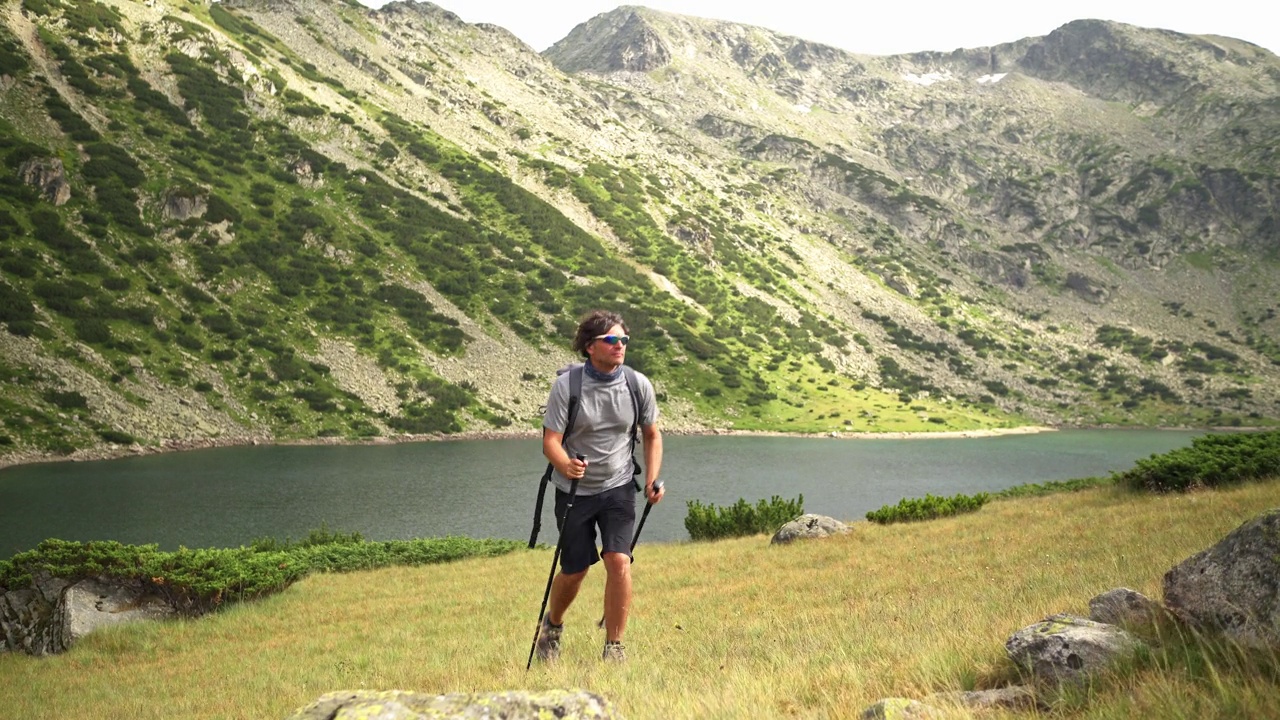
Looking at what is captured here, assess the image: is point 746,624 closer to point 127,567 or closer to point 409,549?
point 127,567

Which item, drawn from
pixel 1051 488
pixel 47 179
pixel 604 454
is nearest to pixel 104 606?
pixel 604 454

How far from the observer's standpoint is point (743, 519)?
2750 centimetres

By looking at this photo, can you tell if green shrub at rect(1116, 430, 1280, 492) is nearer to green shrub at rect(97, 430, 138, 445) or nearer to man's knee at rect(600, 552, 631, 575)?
man's knee at rect(600, 552, 631, 575)

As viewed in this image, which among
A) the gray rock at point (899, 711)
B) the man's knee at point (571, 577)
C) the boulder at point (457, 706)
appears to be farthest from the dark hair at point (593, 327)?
the gray rock at point (899, 711)

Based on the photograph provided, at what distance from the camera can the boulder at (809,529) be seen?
67.9 feet

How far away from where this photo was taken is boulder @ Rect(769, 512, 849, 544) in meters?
20.7

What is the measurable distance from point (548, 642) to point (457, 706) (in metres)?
3.78

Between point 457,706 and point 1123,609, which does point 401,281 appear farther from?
point 1123,609

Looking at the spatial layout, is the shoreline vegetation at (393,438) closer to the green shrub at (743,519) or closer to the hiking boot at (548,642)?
the green shrub at (743,519)

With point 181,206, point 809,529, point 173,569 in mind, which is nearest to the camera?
point 173,569

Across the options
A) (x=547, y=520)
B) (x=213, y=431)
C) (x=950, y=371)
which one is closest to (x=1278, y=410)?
(x=950, y=371)

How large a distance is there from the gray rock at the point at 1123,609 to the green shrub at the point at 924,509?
701 inches

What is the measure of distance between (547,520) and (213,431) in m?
48.6

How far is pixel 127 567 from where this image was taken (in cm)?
1583
